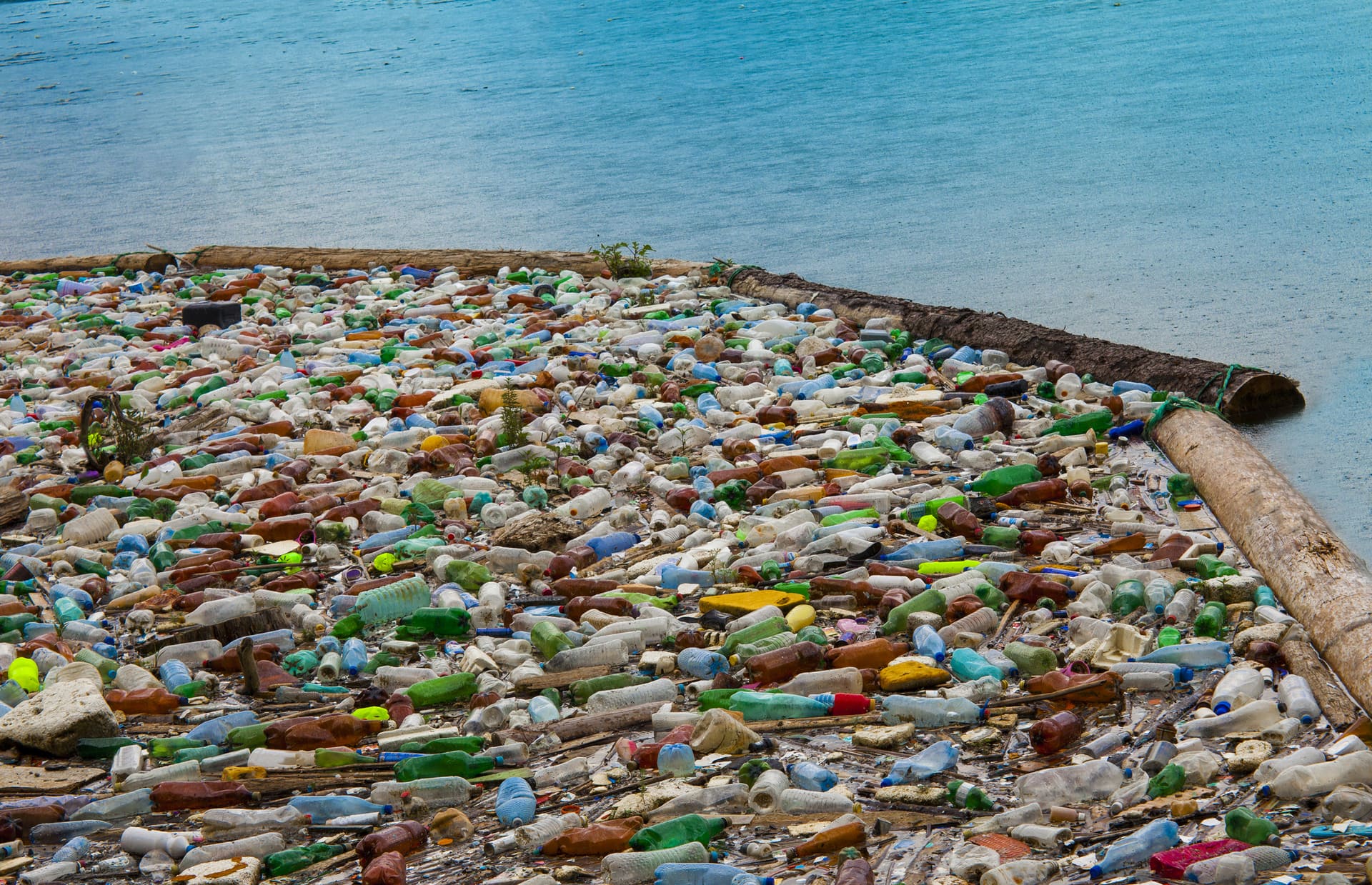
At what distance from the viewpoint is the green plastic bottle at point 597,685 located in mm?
3678

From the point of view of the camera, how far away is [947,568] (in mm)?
4207

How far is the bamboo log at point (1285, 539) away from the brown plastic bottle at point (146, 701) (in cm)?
332

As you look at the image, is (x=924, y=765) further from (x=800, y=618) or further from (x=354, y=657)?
(x=354, y=657)

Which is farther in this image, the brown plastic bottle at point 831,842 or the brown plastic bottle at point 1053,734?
the brown plastic bottle at point 1053,734

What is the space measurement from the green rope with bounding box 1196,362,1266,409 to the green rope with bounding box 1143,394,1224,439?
18 cm

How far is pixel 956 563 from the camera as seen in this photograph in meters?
4.23

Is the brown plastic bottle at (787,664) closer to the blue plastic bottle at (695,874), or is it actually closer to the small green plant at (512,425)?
the blue plastic bottle at (695,874)

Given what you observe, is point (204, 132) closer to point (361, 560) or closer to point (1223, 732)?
point (361, 560)

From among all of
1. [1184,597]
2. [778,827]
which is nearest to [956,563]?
[1184,597]

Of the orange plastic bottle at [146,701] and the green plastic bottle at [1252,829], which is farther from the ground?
the green plastic bottle at [1252,829]

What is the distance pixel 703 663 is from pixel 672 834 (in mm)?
943

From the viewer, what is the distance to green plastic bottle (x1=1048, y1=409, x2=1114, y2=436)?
553 centimetres

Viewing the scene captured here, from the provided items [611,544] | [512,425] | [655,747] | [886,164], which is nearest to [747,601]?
[611,544]

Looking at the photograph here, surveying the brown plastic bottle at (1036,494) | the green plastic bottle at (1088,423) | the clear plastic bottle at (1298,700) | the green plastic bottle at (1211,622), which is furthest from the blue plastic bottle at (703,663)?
the green plastic bottle at (1088,423)
